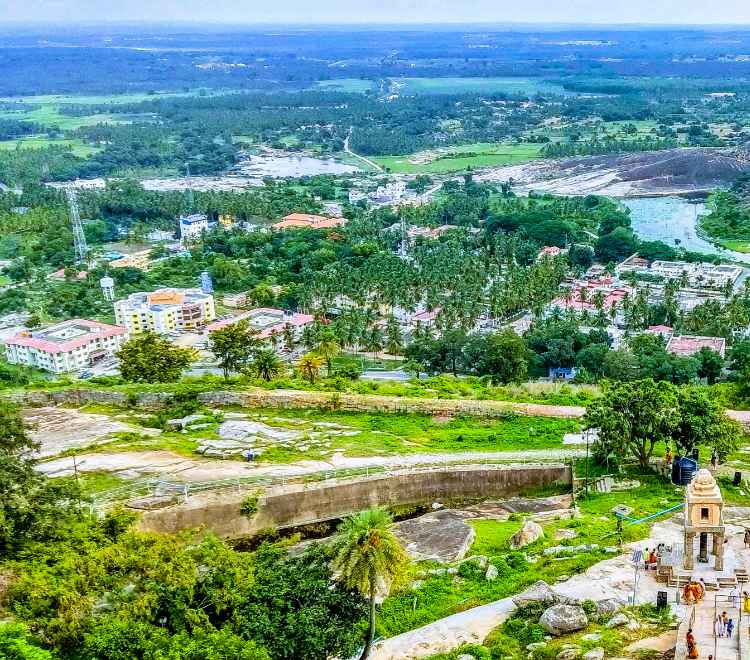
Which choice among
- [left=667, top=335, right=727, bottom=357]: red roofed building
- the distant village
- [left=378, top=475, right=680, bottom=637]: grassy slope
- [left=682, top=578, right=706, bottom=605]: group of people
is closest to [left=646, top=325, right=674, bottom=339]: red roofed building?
the distant village

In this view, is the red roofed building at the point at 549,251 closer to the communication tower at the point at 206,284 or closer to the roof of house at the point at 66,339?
the communication tower at the point at 206,284

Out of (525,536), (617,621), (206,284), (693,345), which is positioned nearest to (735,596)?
(617,621)

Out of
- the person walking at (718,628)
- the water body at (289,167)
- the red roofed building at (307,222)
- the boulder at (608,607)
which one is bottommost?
the red roofed building at (307,222)

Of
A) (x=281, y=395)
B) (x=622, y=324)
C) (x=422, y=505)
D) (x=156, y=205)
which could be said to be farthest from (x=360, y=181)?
(x=422, y=505)

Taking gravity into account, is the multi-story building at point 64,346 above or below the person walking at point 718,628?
below

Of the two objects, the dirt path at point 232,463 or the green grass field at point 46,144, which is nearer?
the dirt path at point 232,463

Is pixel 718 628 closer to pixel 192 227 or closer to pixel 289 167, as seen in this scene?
pixel 192 227

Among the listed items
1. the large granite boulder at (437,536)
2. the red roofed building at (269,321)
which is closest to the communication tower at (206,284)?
the red roofed building at (269,321)
